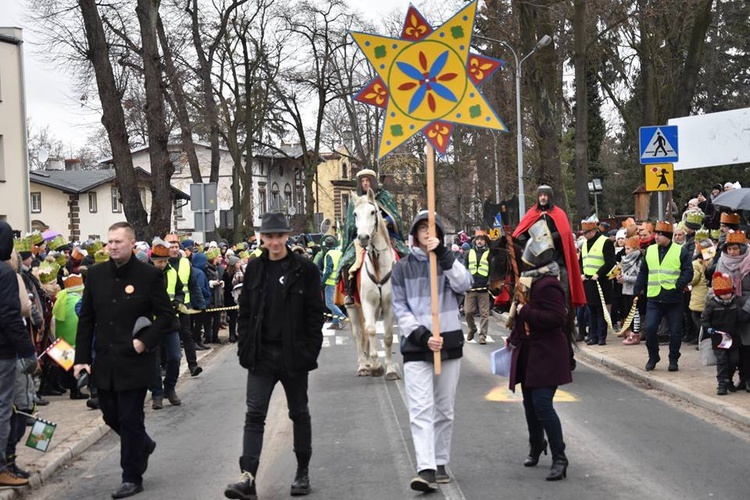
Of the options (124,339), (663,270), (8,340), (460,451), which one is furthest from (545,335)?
(663,270)

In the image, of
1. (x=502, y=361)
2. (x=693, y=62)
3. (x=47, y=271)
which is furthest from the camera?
(x=693, y=62)

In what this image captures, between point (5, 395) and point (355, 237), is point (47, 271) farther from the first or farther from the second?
point (5, 395)

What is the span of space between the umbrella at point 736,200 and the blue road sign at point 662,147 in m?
1.25

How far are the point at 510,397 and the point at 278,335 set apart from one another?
5.32 metres

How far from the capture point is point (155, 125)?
2589cm

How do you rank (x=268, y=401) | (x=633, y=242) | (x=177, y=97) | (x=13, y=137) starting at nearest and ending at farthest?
(x=268, y=401) < (x=633, y=242) < (x=177, y=97) < (x=13, y=137)

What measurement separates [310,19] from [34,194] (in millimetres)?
A: 23190

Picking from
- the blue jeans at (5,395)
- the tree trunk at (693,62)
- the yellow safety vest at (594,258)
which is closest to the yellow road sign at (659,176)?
the yellow safety vest at (594,258)

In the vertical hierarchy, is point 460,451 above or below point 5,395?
below

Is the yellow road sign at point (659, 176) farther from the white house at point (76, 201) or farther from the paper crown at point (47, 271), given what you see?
the white house at point (76, 201)

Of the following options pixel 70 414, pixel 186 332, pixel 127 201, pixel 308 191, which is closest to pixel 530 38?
pixel 127 201

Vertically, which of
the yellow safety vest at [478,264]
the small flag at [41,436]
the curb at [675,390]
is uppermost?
the yellow safety vest at [478,264]

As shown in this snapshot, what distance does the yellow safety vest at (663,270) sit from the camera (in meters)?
13.6

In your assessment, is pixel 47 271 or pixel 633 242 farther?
pixel 633 242
